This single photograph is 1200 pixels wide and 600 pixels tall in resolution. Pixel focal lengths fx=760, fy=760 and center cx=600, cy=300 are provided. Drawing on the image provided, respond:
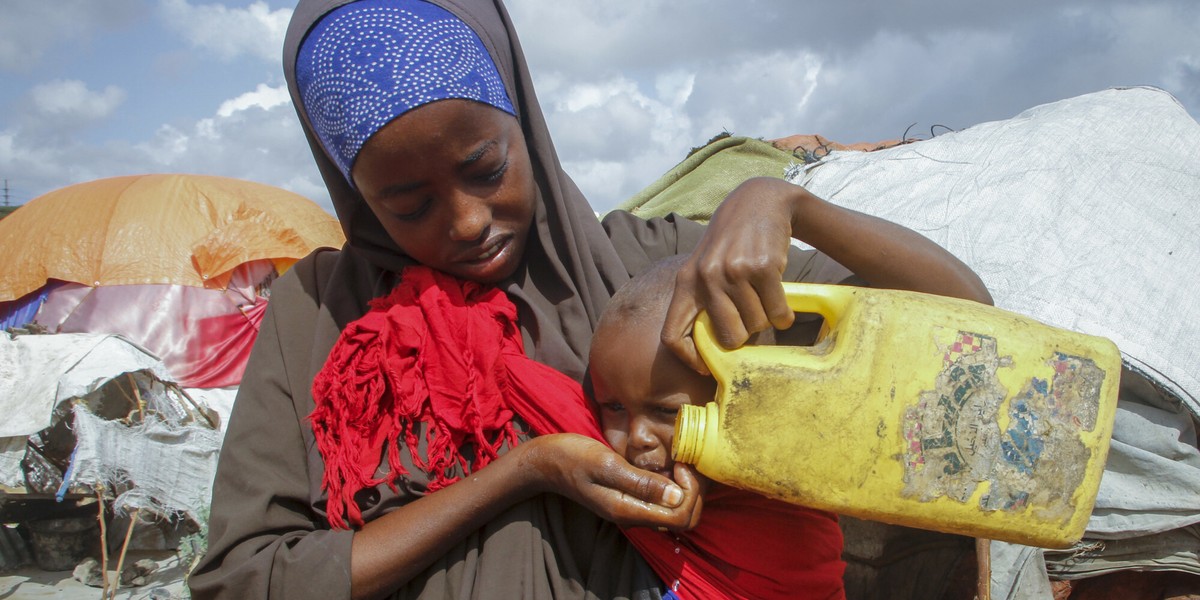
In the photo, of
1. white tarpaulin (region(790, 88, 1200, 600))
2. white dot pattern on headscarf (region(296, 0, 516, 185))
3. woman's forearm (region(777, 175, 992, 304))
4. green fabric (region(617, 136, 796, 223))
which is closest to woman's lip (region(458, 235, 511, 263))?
white dot pattern on headscarf (region(296, 0, 516, 185))

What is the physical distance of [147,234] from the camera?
8812mm

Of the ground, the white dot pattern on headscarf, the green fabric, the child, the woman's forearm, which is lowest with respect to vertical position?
the ground

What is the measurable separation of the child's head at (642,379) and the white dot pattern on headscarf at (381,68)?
55cm

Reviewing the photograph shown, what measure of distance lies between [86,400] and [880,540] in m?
7.07

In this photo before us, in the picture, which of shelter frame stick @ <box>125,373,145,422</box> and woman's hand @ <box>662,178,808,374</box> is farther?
shelter frame stick @ <box>125,373,145,422</box>

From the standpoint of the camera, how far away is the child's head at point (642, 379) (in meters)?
1.41

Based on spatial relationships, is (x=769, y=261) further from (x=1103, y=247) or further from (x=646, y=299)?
(x=1103, y=247)

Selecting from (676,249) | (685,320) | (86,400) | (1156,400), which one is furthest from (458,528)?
(86,400)

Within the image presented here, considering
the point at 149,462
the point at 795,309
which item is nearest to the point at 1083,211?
the point at 795,309

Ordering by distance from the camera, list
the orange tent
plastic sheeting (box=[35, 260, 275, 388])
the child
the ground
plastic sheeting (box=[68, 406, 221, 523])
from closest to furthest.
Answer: the child, plastic sheeting (box=[68, 406, 221, 523]), the ground, plastic sheeting (box=[35, 260, 275, 388]), the orange tent

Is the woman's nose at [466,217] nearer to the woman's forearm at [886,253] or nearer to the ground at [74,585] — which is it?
the woman's forearm at [886,253]

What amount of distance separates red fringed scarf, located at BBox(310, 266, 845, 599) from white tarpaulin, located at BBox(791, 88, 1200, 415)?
122 centimetres

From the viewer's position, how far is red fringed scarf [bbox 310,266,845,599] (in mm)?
1402

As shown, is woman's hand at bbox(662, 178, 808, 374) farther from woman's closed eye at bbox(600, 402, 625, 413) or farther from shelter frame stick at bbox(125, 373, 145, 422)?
shelter frame stick at bbox(125, 373, 145, 422)
